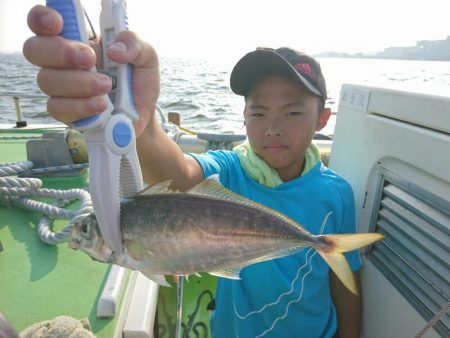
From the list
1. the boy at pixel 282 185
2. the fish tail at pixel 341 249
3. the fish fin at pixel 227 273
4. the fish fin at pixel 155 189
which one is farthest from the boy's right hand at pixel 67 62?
the fish tail at pixel 341 249

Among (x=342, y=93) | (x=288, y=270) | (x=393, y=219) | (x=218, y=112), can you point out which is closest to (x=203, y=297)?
(x=288, y=270)

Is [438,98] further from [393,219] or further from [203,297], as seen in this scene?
[203,297]

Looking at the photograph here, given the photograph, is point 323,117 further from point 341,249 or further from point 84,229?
point 84,229

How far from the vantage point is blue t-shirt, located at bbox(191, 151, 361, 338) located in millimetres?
1855

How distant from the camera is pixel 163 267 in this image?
967mm

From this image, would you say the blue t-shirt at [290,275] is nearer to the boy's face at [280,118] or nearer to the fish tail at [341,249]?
the boy's face at [280,118]

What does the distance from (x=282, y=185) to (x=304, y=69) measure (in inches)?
25.1

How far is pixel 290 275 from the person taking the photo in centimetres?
186

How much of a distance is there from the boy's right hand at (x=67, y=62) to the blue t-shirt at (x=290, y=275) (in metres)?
1.04

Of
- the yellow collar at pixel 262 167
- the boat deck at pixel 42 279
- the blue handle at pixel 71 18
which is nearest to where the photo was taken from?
the blue handle at pixel 71 18

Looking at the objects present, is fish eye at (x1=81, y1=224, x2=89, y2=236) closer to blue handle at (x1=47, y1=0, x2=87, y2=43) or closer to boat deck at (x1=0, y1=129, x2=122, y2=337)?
blue handle at (x1=47, y1=0, x2=87, y2=43)

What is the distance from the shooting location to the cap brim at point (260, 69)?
1736 millimetres

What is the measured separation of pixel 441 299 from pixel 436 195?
422 millimetres

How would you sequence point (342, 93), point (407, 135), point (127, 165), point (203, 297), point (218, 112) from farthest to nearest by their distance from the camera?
1. point (218, 112)
2. point (203, 297)
3. point (342, 93)
4. point (407, 135)
5. point (127, 165)
